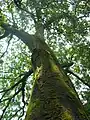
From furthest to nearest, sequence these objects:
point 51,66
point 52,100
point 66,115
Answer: point 51,66
point 52,100
point 66,115

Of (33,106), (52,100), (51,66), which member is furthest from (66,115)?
(51,66)

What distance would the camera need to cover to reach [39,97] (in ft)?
11.9

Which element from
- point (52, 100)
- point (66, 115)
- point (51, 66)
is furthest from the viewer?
point (51, 66)

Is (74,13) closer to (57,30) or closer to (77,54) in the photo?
(57,30)

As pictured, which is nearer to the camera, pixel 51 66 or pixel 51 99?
pixel 51 99

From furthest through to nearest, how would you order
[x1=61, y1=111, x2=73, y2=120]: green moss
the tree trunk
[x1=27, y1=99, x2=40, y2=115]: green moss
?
1. [x1=27, y1=99, x2=40, y2=115]: green moss
2. the tree trunk
3. [x1=61, y1=111, x2=73, y2=120]: green moss

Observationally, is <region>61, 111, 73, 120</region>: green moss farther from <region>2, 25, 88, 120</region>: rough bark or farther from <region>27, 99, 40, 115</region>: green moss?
<region>27, 99, 40, 115</region>: green moss

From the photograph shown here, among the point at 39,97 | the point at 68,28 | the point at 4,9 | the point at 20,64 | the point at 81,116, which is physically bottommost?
the point at 81,116

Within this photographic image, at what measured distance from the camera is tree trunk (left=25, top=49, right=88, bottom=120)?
298cm

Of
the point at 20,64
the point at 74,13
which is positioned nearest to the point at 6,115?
the point at 20,64

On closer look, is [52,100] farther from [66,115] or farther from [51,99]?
[66,115]

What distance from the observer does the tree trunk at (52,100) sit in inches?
117

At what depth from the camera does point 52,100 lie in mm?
3400

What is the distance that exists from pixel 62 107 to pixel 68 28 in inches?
341
